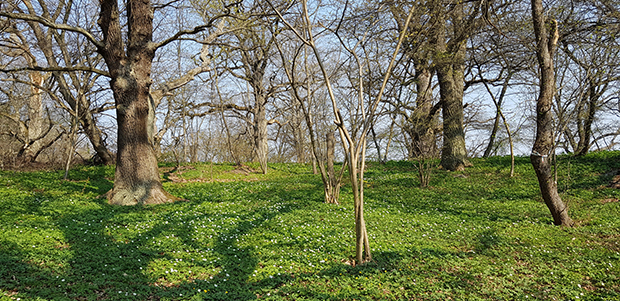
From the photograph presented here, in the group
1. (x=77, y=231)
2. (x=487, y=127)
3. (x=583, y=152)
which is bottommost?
(x=77, y=231)

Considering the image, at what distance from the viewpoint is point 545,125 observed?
25.5ft

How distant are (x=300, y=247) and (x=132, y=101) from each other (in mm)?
6398

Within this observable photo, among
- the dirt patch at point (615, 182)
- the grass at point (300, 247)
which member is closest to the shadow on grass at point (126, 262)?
the grass at point (300, 247)

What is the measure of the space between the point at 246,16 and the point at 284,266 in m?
7.74

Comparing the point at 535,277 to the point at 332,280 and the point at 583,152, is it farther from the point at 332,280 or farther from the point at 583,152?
the point at 583,152

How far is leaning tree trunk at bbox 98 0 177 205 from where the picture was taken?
9328 millimetres

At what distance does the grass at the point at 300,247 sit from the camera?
4.85 m

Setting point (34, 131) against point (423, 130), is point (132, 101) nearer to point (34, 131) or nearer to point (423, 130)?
point (423, 130)

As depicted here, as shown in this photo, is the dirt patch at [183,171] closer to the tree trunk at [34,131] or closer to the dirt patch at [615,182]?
the tree trunk at [34,131]

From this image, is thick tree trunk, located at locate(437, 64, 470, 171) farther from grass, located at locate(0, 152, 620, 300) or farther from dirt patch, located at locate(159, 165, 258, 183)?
dirt patch, located at locate(159, 165, 258, 183)

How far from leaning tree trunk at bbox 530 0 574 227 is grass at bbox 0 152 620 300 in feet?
1.70

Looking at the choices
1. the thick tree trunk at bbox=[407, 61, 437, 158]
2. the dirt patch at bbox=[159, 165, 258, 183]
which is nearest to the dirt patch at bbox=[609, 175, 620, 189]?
the thick tree trunk at bbox=[407, 61, 437, 158]

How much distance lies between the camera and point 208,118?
25969 mm

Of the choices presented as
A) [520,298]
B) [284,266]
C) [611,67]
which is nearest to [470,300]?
[520,298]
